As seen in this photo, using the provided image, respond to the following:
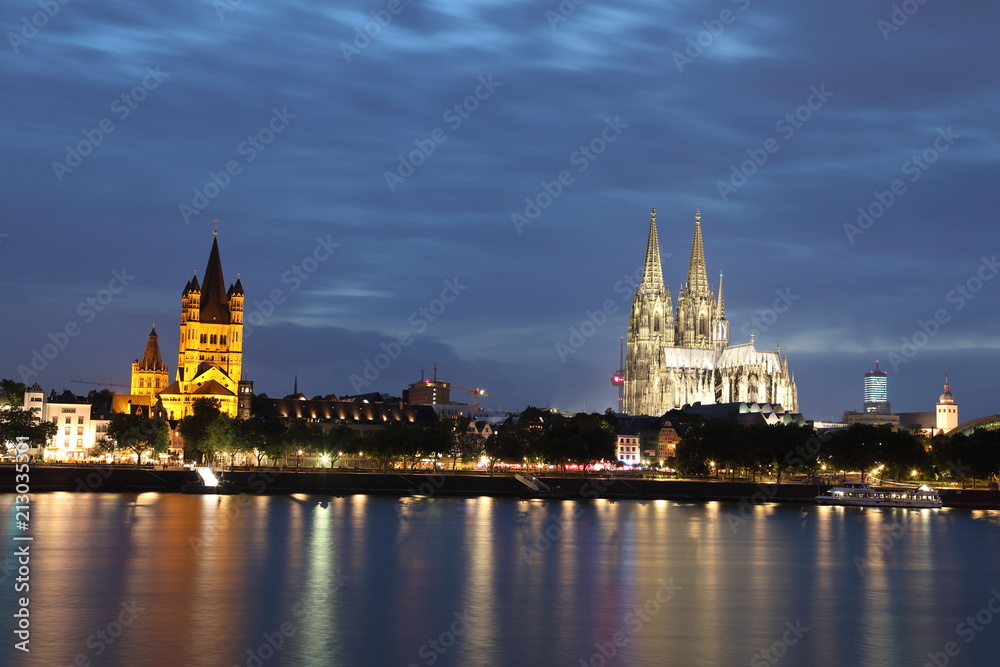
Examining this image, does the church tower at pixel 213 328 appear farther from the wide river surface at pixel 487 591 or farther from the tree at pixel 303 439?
the wide river surface at pixel 487 591

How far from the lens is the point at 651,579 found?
56.9 meters

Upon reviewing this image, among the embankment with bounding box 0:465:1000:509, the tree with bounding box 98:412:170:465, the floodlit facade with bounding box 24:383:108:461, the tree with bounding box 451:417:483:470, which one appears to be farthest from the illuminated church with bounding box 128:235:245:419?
the embankment with bounding box 0:465:1000:509

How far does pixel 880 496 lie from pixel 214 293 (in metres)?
110

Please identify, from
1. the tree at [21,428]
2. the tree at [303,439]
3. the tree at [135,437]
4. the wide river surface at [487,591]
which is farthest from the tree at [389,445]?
the wide river surface at [487,591]

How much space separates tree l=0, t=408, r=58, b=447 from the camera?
120 metres

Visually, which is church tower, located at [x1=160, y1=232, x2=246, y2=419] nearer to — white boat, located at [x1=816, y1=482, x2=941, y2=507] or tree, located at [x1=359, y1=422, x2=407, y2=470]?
tree, located at [x1=359, y1=422, x2=407, y2=470]

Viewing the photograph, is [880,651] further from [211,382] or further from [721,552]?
[211,382]

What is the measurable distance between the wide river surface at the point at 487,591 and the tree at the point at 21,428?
33.0 meters

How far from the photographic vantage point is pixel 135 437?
145m

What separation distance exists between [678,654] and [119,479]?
88.7 metres

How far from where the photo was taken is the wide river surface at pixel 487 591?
40250 millimetres

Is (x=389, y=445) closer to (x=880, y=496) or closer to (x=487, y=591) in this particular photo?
(x=880, y=496)

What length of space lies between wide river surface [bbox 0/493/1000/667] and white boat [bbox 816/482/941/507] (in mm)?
30889

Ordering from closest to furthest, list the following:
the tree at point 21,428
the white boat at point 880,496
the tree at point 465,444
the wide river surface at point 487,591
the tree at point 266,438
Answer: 1. the wide river surface at point 487,591
2. the white boat at point 880,496
3. the tree at point 21,428
4. the tree at point 266,438
5. the tree at point 465,444
